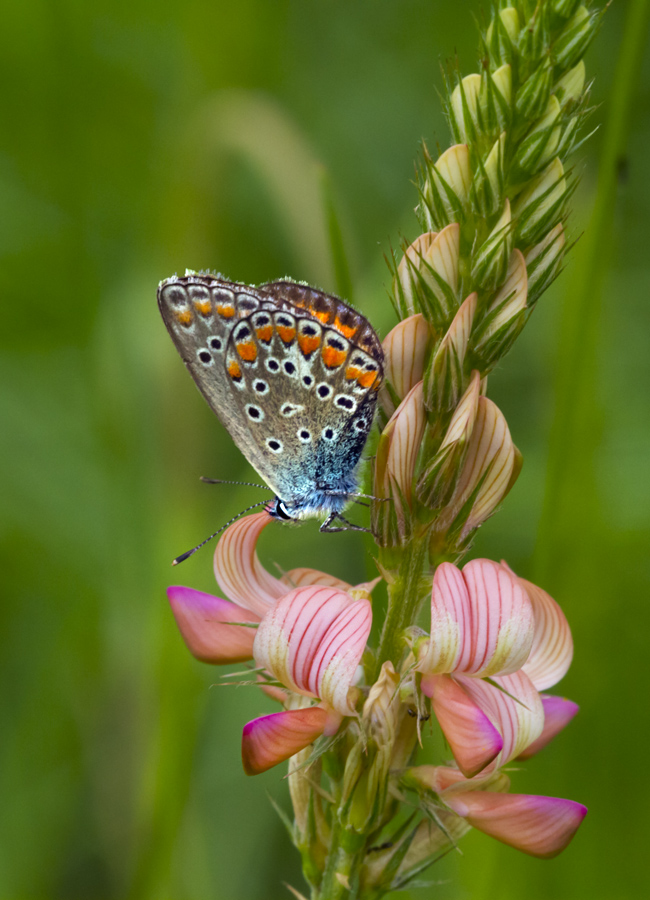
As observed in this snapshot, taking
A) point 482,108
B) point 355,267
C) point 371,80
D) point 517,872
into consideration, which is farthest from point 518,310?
point 371,80

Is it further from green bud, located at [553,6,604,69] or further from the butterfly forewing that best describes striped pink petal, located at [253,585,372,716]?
green bud, located at [553,6,604,69]

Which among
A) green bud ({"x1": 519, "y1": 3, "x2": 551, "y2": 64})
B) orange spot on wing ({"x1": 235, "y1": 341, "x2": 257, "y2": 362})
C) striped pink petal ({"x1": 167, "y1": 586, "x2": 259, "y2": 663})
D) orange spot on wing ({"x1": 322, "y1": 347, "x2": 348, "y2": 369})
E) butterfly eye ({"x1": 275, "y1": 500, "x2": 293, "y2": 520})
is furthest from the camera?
butterfly eye ({"x1": 275, "y1": 500, "x2": 293, "y2": 520})

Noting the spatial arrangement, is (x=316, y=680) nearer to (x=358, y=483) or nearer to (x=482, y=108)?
(x=358, y=483)

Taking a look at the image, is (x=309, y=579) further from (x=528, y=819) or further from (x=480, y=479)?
(x=528, y=819)

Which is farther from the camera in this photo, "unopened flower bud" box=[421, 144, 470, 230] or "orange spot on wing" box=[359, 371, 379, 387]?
"orange spot on wing" box=[359, 371, 379, 387]

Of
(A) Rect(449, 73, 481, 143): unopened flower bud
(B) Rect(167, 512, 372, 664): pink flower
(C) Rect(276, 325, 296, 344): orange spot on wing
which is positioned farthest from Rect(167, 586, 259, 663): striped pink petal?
(A) Rect(449, 73, 481, 143): unopened flower bud

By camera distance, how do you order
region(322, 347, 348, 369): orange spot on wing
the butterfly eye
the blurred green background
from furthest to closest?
the blurred green background → the butterfly eye → region(322, 347, 348, 369): orange spot on wing
